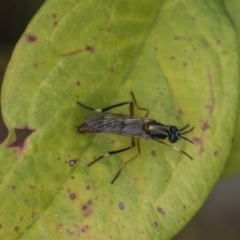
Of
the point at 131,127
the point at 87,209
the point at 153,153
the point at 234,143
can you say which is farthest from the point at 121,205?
the point at 234,143

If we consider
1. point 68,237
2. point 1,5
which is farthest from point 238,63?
point 1,5

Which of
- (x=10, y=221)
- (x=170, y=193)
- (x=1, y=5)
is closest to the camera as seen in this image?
(x=10, y=221)

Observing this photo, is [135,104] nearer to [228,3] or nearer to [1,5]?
[228,3]

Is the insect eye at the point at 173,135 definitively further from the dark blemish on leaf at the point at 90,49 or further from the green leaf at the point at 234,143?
the dark blemish on leaf at the point at 90,49

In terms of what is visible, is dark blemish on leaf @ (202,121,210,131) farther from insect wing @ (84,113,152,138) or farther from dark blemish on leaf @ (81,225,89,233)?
dark blemish on leaf @ (81,225,89,233)

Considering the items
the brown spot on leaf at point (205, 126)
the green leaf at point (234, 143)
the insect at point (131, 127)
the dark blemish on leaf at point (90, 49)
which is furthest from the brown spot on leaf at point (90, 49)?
the green leaf at point (234, 143)

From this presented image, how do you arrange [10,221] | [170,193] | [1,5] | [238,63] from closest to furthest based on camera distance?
[10,221] → [170,193] → [238,63] → [1,5]
